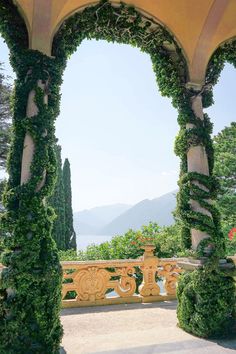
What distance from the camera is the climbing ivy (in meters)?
4.10

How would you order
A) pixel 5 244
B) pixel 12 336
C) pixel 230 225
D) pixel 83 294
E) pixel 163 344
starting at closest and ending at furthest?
pixel 12 336 < pixel 5 244 < pixel 163 344 < pixel 83 294 < pixel 230 225

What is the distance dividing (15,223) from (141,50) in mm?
4126

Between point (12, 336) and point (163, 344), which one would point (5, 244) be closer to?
point (12, 336)

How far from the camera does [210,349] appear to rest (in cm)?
441

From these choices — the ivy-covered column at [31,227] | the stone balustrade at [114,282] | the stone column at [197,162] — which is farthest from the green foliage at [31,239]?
the stone balustrade at [114,282]

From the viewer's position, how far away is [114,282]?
291 inches

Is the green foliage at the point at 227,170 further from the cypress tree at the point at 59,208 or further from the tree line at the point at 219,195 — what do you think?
the cypress tree at the point at 59,208

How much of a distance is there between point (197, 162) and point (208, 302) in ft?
7.31

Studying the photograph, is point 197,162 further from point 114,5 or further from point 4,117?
point 4,117

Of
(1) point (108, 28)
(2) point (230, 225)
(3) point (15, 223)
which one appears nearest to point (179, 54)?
(1) point (108, 28)

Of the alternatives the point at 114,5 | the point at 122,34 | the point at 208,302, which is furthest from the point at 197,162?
the point at 114,5

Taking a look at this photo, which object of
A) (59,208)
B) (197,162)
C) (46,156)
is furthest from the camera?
(59,208)

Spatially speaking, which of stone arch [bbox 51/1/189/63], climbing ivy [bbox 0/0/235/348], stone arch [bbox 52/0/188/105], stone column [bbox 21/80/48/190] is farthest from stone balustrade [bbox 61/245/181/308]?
stone arch [bbox 51/1/189/63]

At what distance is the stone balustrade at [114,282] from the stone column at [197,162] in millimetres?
2234
